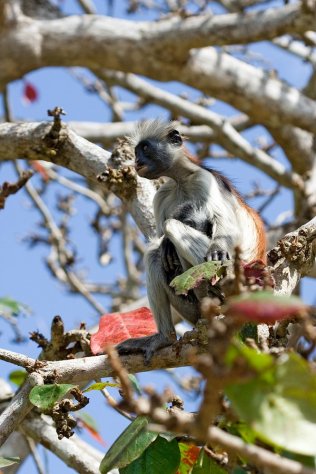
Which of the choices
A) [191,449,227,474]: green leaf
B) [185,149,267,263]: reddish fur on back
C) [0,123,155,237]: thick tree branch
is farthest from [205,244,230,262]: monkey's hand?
[191,449,227,474]: green leaf

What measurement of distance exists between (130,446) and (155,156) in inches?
122

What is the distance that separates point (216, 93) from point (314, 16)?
1.37 meters

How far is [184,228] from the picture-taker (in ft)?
16.3

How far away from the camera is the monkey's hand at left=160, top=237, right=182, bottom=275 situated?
503cm

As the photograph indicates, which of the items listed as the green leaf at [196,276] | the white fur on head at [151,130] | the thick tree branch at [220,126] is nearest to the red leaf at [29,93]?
the thick tree branch at [220,126]

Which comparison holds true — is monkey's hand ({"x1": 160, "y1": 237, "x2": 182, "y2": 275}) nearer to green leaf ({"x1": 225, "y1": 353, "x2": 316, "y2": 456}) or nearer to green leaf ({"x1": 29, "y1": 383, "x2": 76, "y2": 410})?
green leaf ({"x1": 29, "y1": 383, "x2": 76, "y2": 410})

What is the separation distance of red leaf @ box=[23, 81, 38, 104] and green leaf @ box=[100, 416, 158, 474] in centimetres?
871

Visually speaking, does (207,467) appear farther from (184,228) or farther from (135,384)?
(184,228)

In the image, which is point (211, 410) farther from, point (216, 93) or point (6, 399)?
point (216, 93)

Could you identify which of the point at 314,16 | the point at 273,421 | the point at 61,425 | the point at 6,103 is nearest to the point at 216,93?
the point at 314,16

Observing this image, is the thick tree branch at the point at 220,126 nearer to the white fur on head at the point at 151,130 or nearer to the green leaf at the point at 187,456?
the white fur on head at the point at 151,130

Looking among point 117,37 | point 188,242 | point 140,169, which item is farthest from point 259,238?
point 117,37

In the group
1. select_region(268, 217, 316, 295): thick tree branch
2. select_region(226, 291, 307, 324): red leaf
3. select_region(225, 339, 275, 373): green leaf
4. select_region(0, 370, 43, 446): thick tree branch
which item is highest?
select_region(226, 291, 307, 324): red leaf

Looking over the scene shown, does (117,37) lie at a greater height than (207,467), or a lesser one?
greater
